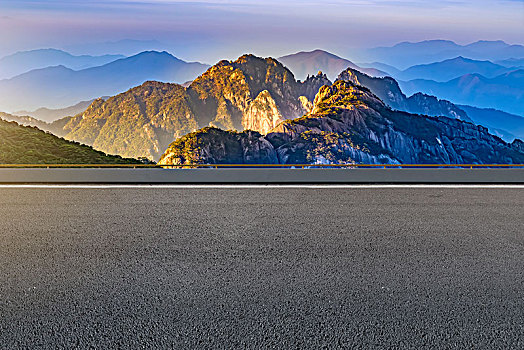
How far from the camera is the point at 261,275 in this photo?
17.2ft

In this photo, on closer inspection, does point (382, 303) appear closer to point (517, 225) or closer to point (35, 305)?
point (35, 305)

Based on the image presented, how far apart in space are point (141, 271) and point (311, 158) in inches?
7056

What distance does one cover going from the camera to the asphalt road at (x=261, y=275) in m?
3.91

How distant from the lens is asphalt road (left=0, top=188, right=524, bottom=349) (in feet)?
12.8

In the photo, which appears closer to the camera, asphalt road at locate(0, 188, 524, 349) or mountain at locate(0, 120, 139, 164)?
asphalt road at locate(0, 188, 524, 349)

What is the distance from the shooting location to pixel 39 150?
4797cm

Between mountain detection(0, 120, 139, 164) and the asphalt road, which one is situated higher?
the asphalt road

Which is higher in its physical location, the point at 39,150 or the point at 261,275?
the point at 261,275

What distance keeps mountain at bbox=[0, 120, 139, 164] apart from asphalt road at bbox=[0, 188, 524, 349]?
114 feet

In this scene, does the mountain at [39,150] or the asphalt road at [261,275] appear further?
the mountain at [39,150]

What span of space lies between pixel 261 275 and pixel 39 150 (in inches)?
1896

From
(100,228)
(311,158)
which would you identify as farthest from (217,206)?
(311,158)

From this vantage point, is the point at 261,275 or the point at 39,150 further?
the point at 39,150

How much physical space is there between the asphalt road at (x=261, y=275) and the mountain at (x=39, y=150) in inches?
1370
